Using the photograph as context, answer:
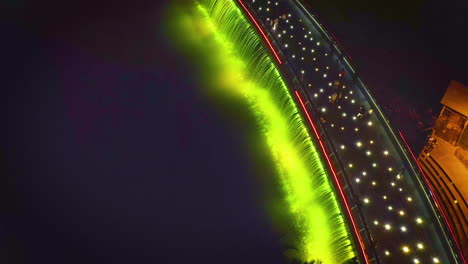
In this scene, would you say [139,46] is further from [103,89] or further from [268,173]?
[268,173]

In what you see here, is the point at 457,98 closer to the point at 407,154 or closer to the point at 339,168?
the point at 407,154

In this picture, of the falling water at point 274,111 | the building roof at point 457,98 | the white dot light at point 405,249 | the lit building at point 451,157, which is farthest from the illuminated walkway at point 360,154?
the building roof at point 457,98

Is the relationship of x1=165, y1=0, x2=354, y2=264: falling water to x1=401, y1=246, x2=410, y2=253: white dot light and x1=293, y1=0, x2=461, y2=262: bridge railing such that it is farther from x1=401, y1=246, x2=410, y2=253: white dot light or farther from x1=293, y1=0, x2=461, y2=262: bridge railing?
x1=293, y1=0, x2=461, y2=262: bridge railing

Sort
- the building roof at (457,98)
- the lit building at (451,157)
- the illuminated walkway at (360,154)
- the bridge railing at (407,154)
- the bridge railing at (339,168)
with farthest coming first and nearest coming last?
the building roof at (457,98), the lit building at (451,157), the bridge railing at (407,154), the illuminated walkway at (360,154), the bridge railing at (339,168)

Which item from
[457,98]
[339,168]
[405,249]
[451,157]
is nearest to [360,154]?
[339,168]

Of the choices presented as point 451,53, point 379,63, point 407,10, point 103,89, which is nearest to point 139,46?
point 103,89

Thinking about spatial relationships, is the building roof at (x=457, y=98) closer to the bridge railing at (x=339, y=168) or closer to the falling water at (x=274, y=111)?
the bridge railing at (x=339, y=168)
